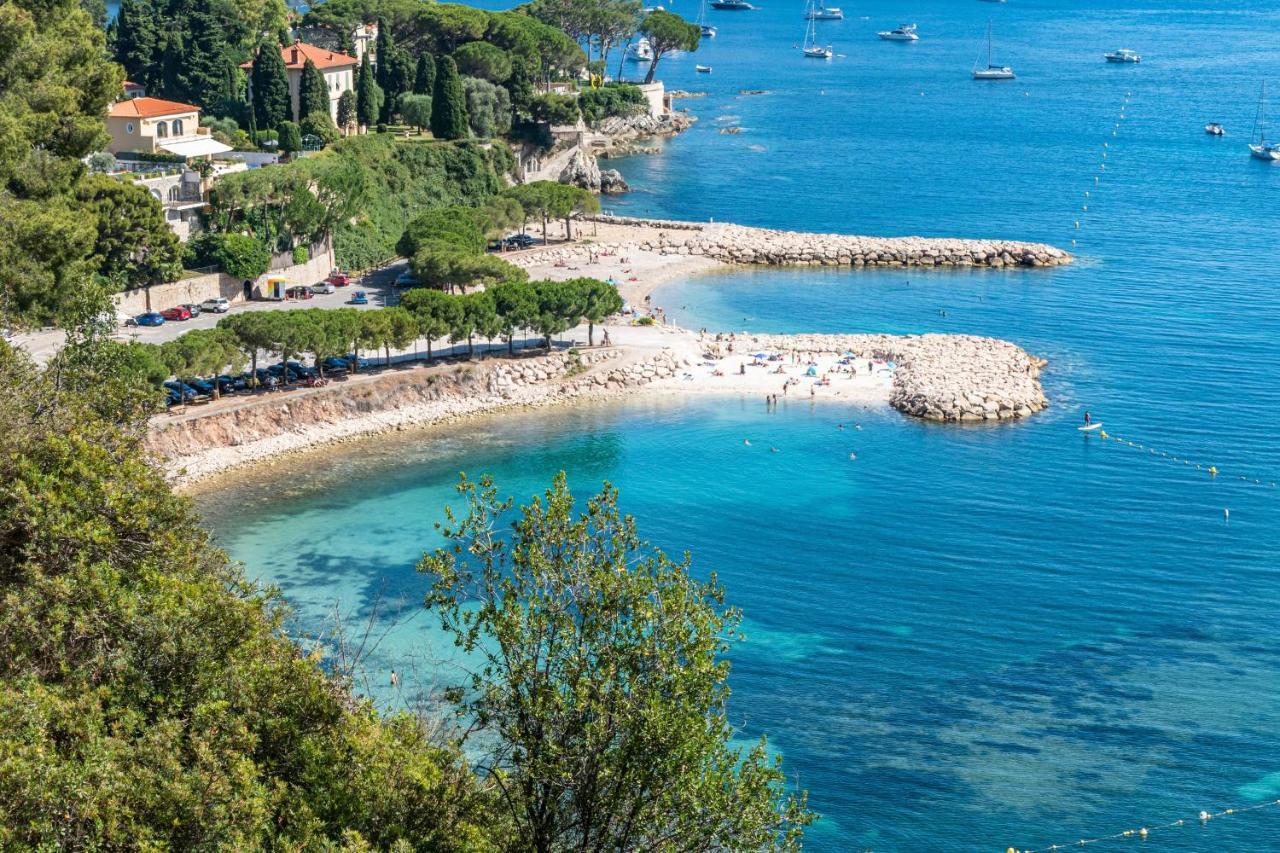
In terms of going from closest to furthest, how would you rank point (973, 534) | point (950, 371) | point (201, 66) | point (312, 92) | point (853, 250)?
point (973, 534) < point (950, 371) < point (853, 250) < point (312, 92) < point (201, 66)

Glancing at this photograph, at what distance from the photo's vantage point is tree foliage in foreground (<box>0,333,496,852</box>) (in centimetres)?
1938

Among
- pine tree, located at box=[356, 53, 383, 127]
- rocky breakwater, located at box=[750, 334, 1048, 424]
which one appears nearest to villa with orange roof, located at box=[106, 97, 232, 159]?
pine tree, located at box=[356, 53, 383, 127]

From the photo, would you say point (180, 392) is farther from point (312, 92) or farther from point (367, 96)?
point (367, 96)

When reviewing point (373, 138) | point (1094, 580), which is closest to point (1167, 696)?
point (1094, 580)

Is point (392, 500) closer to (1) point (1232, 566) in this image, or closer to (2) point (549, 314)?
(2) point (549, 314)

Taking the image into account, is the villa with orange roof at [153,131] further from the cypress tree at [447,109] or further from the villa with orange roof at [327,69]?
the cypress tree at [447,109]

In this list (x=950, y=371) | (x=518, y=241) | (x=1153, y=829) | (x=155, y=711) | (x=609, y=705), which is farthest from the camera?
(x=518, y=241)

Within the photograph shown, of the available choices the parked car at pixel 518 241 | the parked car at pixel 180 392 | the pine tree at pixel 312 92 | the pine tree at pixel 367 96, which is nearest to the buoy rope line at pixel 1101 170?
the parked car at pixel 518 241

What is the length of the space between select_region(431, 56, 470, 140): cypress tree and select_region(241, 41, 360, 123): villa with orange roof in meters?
7.14

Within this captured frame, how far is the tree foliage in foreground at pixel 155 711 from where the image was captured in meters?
19.4

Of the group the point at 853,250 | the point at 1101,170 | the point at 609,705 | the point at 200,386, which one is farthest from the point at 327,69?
the point at 609,705

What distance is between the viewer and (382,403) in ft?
211

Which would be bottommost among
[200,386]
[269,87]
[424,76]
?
[200,386]

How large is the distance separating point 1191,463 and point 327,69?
67.7 metres
